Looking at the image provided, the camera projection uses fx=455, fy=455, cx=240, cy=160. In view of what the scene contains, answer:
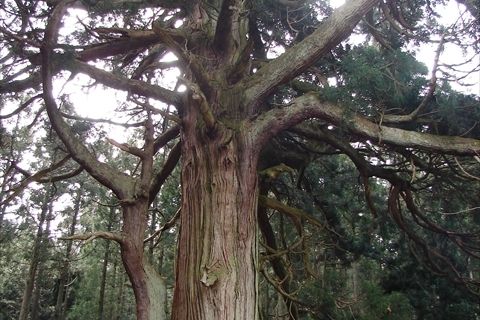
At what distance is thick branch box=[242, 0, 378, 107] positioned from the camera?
4438 millimetres

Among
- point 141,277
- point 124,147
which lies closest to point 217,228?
point 141,277

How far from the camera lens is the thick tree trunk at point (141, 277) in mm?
4176

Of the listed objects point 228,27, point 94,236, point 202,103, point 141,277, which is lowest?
point 141,277

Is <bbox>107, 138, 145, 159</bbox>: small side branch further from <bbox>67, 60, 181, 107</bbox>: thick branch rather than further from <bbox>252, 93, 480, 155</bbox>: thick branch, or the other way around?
<bbox>252, 93, 480, 155</bbox>: thick branch

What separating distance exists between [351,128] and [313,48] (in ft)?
2.85

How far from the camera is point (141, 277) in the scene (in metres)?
4.21

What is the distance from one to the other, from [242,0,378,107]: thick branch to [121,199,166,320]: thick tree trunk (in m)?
1.71

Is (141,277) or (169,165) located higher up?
(169,165)

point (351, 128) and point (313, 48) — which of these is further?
point (313, 48)

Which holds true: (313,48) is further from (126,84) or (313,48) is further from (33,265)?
(33,265)

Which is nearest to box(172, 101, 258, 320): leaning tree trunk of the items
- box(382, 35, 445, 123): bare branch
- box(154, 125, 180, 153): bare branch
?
box(154, 125, 180, 153): bare branch

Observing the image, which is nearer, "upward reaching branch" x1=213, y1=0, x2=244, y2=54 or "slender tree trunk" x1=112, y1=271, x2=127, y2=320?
"upward reaching branch" x1=213, y1=0, x2=244, y2=54

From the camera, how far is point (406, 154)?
185 inches

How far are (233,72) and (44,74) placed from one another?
1858 millimetres
